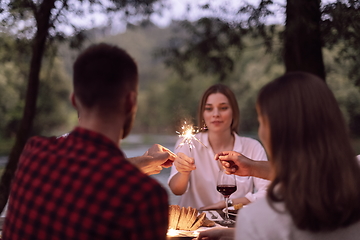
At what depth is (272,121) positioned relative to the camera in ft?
3.93

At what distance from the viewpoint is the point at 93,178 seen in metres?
0.99

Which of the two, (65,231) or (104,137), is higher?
(104,137)

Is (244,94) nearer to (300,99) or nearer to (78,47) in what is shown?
(78,47)

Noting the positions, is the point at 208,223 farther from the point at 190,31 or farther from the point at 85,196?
the point at 190,31

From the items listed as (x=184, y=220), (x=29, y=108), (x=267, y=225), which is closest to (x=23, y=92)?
(x=29, y=108)

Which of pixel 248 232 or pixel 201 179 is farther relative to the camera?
pixel 201 179

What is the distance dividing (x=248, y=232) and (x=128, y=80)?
2.13 feet

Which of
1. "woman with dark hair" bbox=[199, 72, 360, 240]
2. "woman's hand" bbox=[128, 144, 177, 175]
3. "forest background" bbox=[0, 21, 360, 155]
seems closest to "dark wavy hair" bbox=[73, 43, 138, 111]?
Answer: "forest background" bbox=[0, 21, 360, 155]

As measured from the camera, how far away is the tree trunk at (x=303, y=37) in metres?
3.65

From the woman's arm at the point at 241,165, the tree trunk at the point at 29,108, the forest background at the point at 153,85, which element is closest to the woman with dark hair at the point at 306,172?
the forest background at the point at 153,85

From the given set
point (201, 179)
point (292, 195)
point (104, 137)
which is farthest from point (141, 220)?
point (201, 179)

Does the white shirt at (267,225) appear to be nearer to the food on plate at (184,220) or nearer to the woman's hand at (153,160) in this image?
the food on plate at (184,220)

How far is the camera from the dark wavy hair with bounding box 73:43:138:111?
117cm

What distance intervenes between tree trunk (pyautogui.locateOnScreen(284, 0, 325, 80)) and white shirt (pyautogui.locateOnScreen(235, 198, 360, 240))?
2869 millimetres
